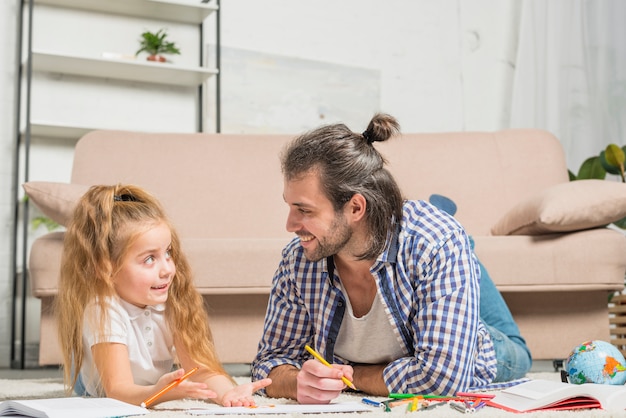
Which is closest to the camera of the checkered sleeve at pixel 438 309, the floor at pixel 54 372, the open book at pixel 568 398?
the open book at pixel 568 398

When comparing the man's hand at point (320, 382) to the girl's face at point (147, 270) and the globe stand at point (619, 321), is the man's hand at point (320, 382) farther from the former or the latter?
the globe stand at point (619, 321)

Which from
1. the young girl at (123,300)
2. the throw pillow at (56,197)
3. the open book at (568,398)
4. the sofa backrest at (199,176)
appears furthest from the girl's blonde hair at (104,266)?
the sofa backrest at (199,176)

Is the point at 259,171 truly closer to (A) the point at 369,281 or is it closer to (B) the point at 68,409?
(A) the point at 369,281

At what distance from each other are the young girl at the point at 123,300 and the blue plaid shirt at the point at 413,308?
0.19 meters

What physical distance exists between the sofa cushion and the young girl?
1294 millimetres

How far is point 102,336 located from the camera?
1.52m

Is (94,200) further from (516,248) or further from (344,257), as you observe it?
(516,248)

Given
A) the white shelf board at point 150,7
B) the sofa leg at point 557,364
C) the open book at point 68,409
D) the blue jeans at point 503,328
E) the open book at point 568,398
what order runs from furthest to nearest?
Answer: 1. the white shelf board at point 150,7
2. the sofa leg at point 557,364
3. the blue jeans at point 503,328
4. the open book at point 568,398
5. the open book at point 68,409

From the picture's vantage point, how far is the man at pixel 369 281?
4.89ft

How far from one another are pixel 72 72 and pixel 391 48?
184 cm

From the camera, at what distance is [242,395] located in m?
1.42

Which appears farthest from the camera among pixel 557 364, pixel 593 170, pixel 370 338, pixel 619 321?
pixel 593 170

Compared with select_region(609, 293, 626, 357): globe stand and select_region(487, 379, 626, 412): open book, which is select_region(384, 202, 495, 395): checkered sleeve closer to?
select_region(487, 379, 626, 412): open book

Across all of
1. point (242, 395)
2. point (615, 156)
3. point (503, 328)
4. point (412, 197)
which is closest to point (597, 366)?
point (503, 328)
